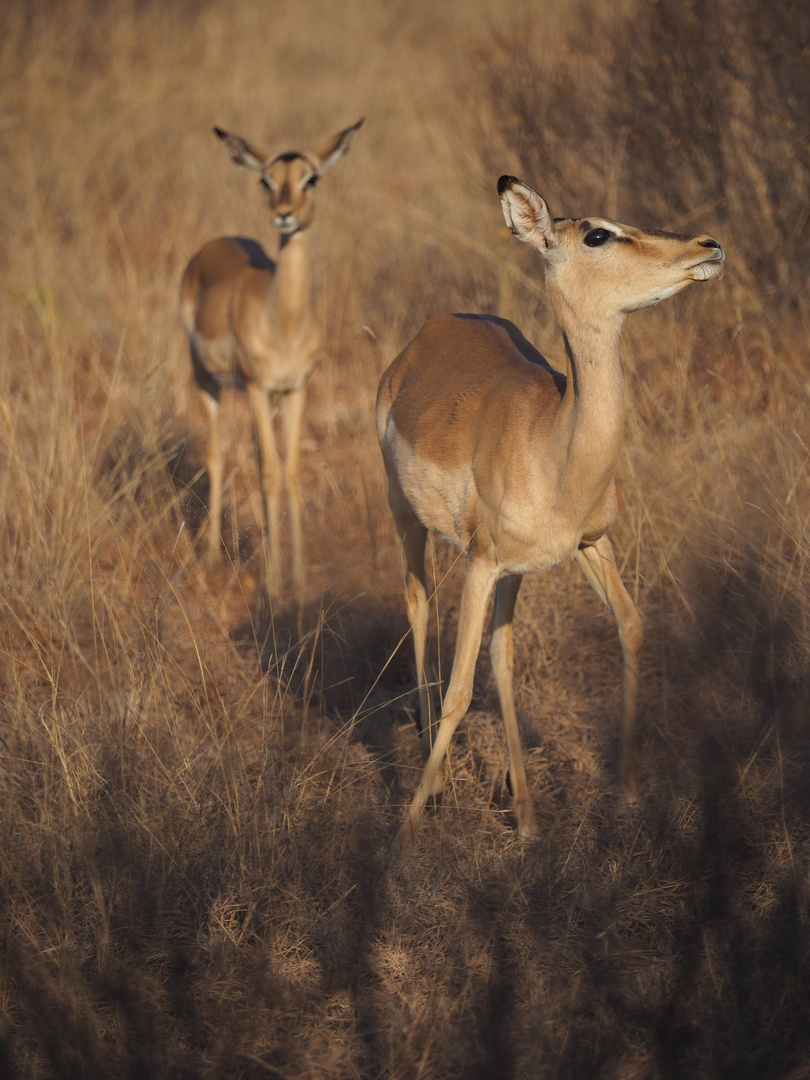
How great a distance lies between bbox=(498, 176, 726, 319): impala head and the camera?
2896 mm

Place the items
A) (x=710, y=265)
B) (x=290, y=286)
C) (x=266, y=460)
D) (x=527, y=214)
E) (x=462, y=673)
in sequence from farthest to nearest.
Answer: (x=290, y=286) < (x=266, y=460) < (x=462, y=673) < (x=527, y=214) < (x=710, y=265)

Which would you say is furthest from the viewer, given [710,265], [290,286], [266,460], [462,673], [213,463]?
[213,463]

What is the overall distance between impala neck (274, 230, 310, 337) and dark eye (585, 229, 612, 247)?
307 centimetres

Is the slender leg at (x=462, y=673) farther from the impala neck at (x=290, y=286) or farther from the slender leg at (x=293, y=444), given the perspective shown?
the impala neck at (x=290, y=286)

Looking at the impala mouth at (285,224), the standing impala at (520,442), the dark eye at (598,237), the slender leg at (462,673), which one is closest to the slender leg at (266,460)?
the impala mouth at (285,224)

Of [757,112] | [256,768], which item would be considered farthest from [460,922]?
[757,112]

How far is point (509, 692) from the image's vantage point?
12.5 ft

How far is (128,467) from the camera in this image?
584cm

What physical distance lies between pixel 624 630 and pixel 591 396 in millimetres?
896

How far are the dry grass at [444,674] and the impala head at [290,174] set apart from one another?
3.76 ft

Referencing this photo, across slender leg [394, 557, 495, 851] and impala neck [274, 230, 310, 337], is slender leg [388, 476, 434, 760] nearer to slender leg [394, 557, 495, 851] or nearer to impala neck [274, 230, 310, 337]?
slender leg [394, 557, 495, 851]

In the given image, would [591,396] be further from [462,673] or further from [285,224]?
[285,224]

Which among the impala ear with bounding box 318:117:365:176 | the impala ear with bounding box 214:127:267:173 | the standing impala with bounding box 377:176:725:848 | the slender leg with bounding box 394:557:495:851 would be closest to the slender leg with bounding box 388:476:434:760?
the standing impala with bounding box 377:176:725:848

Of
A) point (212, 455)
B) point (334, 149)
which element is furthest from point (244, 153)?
point (212, 455)
